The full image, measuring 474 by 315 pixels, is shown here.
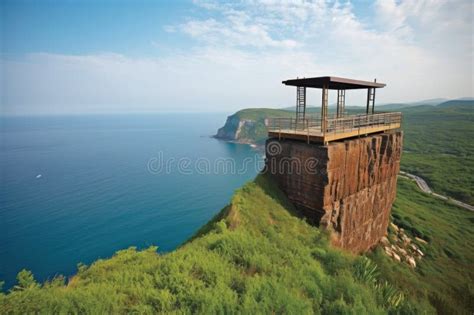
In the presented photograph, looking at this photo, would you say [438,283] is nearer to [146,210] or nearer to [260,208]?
[260,208]

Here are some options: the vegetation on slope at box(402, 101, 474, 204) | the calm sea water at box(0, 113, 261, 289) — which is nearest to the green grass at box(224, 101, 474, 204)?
the vegetation on slope at box(402, 101, 474, 204)

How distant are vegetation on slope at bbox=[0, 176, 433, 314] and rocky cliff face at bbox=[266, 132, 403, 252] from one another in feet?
12.8

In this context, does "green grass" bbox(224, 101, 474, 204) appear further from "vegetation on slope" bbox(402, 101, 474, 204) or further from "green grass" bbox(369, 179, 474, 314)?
"green grass" bbox(369, 179, 474, 314)

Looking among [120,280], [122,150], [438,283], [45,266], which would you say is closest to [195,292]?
[120,280]

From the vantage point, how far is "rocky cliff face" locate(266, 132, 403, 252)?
15500 millimetres

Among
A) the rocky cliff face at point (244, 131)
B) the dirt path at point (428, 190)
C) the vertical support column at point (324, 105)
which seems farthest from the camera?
the rocky cliff face at point (244, 131)

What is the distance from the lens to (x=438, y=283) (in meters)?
20.6

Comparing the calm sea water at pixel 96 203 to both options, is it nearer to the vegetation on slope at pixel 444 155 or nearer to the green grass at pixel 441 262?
the green grass at pixel 441 262

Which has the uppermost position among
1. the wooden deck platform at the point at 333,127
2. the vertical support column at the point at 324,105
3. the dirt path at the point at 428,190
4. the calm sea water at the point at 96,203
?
the vertical support column at the point at 324,105

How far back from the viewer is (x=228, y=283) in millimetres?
8359

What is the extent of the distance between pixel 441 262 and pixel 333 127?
800 inches

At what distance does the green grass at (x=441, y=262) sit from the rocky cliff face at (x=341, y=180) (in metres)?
3.42

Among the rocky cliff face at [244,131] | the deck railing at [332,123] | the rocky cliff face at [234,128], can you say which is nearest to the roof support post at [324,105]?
the deck railing at [332,123]

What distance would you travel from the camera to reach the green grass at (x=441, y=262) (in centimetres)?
1167
